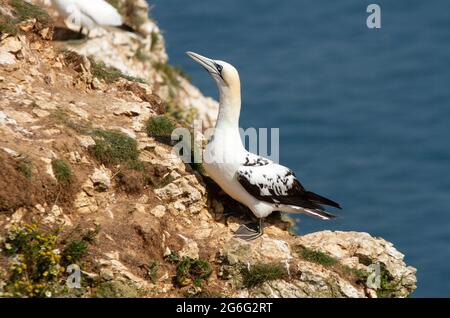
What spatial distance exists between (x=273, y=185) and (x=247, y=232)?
3.72 ft

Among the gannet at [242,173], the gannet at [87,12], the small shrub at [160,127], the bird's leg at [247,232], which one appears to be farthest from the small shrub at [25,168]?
the gannet at [87,12]

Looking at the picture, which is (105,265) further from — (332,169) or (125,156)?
(332,169)

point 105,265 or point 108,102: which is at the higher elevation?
point 108,102

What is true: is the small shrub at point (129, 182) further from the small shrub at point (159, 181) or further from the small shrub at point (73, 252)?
the small shrub at point (73, 252)

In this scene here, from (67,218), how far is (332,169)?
102ft

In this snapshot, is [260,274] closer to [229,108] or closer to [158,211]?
[158,211]

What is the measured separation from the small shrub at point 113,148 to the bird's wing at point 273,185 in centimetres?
170

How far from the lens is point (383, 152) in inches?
1982

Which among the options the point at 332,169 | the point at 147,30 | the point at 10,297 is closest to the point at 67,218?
the point at 10,297

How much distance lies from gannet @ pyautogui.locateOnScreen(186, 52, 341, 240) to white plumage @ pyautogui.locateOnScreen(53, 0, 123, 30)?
902 centimetres

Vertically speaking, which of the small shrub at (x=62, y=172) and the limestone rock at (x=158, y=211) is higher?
the small shrub at (x=62, y=172)

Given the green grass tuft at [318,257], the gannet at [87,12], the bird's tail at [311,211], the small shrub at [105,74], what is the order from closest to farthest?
the green grass tuft at [318,257] → the bird's tail at [311,211] → the small shrub at [105,74] → the gannet at [87,12]

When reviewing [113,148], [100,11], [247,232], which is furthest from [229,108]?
[100,11]

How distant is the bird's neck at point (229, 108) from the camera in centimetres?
2050
